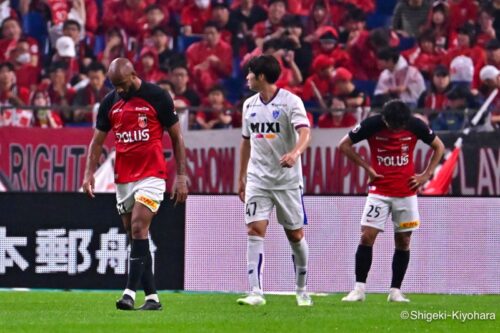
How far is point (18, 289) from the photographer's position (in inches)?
558

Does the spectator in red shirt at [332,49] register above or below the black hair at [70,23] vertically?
below

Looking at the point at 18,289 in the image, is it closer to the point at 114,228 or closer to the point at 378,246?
the point at 114,228

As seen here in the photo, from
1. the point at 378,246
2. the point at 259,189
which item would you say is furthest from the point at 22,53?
the point at 259,189

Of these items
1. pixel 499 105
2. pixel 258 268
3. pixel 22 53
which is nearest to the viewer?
pixel 258 268

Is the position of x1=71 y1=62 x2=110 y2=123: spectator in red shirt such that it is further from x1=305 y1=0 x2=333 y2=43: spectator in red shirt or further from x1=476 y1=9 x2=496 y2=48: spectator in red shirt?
x1=476 y1=9 x2=496 y2=48: spectator in red shirt

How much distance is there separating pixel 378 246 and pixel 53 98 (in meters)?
8.06

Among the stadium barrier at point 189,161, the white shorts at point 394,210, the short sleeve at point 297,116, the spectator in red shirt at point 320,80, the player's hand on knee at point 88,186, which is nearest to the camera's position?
the player's hand on knee at point 88,186

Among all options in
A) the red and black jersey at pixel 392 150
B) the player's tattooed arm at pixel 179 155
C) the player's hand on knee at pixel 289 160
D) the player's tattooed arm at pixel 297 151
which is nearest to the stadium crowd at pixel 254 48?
the red and black jersey at pixel 392 150

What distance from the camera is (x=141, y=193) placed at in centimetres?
1065

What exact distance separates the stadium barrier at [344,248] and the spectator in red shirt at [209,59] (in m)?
6.50

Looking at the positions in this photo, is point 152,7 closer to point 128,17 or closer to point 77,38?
point 128,17

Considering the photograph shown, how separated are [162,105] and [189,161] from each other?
656 cm

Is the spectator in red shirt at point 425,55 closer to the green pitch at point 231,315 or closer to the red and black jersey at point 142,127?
the green pitch at point 231,315

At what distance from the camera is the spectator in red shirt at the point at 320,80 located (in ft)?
64.8
